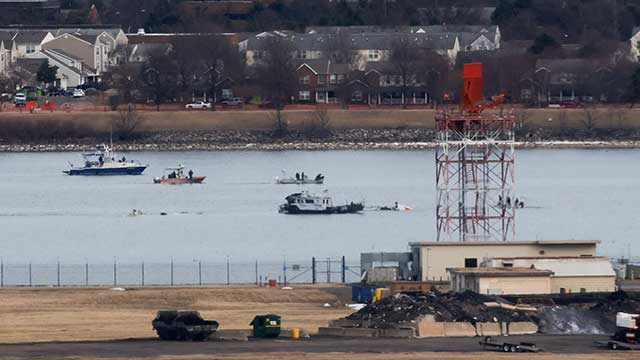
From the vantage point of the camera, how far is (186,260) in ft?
258

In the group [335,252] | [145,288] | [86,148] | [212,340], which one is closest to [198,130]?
[86,148]

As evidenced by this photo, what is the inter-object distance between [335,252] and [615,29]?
3739 inches

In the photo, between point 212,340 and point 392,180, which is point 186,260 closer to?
point 212,340

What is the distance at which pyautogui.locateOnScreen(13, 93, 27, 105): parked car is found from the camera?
154562 millimetres

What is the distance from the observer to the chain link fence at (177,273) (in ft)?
227

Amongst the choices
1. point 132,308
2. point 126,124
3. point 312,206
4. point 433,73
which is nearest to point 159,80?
point 126,124

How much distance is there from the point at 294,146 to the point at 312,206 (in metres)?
48.4

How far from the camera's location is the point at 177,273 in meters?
72.7

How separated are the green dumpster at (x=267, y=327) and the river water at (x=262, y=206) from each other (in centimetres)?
2465

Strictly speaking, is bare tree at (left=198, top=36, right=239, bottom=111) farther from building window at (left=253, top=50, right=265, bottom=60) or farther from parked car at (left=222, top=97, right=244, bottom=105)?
building window at (left=253, top=50, right=265, bottom=60)

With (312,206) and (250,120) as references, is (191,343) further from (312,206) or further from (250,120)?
(250,120)

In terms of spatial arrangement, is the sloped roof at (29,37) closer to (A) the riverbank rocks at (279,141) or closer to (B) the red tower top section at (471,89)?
(A) the riverbank rocks at (279,141)

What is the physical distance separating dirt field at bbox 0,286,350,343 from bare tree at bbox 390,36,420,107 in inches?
3497

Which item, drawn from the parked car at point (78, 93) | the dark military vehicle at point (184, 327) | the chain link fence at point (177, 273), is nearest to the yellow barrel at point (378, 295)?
the chain link fence at point (177, 273)
